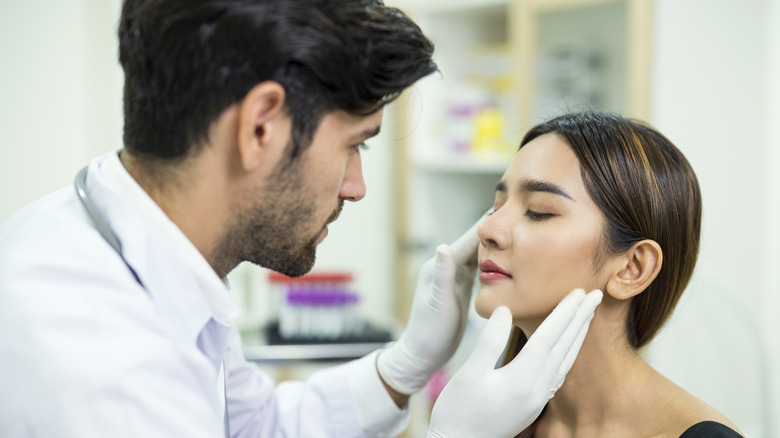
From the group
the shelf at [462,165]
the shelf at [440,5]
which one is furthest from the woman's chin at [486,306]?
the shelf at [440,5]

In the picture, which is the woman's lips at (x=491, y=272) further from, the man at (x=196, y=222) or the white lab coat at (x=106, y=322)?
the white lab coat at (x=106, y=322)

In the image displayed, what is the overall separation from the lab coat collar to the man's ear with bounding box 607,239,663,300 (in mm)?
668

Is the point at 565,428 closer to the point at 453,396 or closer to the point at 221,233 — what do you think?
the point at 453,396

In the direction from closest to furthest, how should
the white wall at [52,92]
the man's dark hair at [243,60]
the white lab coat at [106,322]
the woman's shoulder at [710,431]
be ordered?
1. the white lab coat at [106,322]
2. the man's dark hair at [243,60]
3. the woman's shoulder at [710,431]
4. the white wall at [52,92]

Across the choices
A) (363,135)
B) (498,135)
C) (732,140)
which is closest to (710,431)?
(363,135)

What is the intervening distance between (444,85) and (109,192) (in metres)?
2.33

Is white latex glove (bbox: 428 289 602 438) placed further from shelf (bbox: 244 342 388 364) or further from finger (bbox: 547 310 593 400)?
shelf (bbox: 244 342 388 364)

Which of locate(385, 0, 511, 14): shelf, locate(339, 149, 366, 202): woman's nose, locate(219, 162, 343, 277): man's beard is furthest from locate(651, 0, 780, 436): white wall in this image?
locate(219, 162, 343, 277): man's beard

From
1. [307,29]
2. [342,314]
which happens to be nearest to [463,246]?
[307,29]

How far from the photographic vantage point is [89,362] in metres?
0.82

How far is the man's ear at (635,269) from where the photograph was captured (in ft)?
4.06

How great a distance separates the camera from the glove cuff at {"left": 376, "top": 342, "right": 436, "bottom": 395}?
4.73 ft

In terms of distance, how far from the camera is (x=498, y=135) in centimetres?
293

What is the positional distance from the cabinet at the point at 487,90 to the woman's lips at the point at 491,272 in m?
1.04
